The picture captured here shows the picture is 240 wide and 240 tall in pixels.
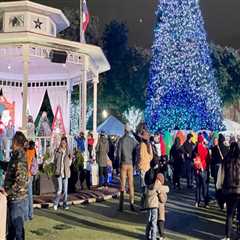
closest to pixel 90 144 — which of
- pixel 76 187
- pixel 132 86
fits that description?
pixel 76 187

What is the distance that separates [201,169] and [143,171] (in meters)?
1.48

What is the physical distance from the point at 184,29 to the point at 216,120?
253 inches

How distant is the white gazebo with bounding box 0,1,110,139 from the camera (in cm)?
1709

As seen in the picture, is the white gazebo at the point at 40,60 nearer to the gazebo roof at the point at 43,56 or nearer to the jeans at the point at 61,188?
the gazebo roof at the point at 43,56

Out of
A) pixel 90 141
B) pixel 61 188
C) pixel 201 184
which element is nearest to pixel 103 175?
pixel 90 141

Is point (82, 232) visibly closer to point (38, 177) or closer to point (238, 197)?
point (238, 197)

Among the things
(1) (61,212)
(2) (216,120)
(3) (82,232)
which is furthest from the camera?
(2) (216,120)

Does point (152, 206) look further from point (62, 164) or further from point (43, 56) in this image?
point (43, 56)

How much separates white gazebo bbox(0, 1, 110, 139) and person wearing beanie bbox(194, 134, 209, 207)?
5.53 meters

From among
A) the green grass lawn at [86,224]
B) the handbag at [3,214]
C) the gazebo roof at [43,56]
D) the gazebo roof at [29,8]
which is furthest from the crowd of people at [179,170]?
the gazebo roof at [29,8]

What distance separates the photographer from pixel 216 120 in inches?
1389

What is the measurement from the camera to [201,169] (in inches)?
531

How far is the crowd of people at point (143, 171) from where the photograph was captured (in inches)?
322

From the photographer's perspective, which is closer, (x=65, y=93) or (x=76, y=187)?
(x=76, y=187)
